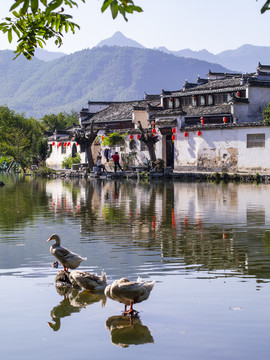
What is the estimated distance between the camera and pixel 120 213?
19.3 metres

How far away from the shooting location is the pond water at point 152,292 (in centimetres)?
707

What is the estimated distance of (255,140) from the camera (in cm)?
3862

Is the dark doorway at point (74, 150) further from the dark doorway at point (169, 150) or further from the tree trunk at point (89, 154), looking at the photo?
the dark doorway at point (169, 150)

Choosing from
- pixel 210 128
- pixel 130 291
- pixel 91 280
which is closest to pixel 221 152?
pixel 210 128

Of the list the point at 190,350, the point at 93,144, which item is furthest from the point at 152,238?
the point at 93,144

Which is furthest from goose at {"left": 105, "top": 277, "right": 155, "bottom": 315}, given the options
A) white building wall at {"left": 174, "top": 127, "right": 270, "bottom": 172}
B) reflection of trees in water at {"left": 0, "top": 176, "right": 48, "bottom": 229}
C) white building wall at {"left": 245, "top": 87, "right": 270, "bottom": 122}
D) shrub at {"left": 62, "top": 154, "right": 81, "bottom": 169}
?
shrub at {"left": 62, "top": 154, "right": 81, "bottom": 169}

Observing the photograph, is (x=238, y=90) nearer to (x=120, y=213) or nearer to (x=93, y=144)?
(x=93, y=144)

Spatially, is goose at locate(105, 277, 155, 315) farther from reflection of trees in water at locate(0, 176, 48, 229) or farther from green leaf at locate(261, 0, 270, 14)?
reflection of trees in water at locate(0, 176, 48, 229)

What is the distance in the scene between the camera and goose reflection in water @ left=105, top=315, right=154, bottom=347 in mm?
7297

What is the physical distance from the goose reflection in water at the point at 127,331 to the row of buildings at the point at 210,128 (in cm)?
3062

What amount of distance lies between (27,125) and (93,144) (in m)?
19.2

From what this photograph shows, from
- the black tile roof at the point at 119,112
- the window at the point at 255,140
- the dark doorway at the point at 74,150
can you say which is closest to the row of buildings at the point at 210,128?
the window at the point at 255,140

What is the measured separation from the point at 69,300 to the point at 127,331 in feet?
5.67

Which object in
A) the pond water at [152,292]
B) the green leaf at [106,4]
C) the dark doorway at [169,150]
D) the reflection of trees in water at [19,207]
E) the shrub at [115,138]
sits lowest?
the pond water at [152,292]
